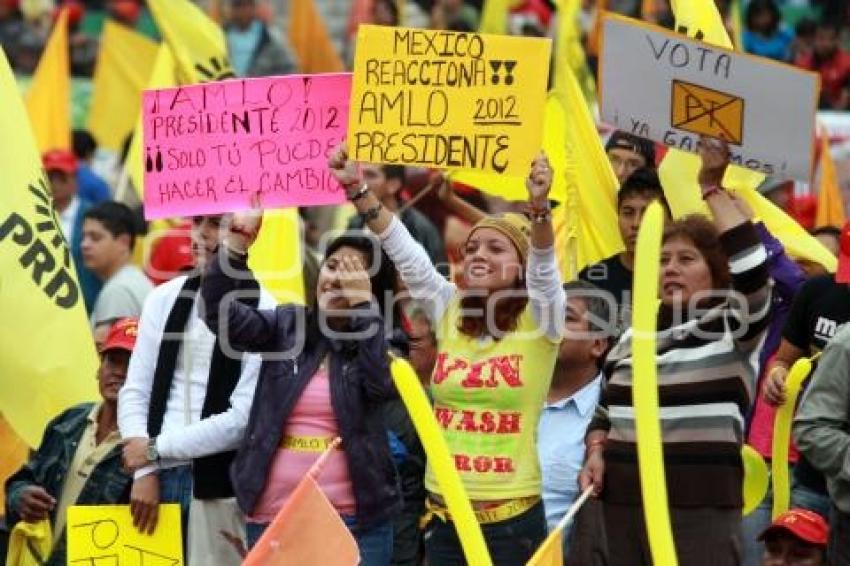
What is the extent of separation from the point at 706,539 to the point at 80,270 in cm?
548

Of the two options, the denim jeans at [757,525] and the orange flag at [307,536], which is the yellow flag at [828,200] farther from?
the orange flag at [307,536]

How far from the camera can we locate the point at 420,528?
29.2ft

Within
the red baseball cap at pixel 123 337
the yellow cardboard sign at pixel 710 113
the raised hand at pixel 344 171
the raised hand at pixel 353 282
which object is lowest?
the red baseball cap at pixel 123 337

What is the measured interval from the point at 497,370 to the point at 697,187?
1743 mm

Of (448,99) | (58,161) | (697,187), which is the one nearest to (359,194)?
(448,99)

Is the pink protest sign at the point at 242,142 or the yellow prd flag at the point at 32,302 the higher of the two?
the pink protest sign at the point at 242,142

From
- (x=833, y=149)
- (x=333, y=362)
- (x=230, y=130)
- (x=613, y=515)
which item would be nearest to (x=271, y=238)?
(x=230, y=130)

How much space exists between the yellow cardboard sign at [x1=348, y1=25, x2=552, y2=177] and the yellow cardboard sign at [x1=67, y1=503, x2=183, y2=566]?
1.37 m

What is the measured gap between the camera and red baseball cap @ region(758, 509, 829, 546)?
752 cm

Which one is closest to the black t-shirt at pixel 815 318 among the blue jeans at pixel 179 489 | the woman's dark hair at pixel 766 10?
the blue jeans at pixel 179 489

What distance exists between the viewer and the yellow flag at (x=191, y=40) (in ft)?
40.2

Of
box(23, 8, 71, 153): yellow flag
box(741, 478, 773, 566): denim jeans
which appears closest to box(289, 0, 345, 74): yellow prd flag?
box(23, 8, 71, 153): yellow flag

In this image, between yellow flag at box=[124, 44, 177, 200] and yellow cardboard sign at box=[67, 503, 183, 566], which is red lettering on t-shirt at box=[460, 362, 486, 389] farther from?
yellow flag at box=[124, 44, 177, 200]

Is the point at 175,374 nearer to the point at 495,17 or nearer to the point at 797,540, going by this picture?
the point at 797,540
